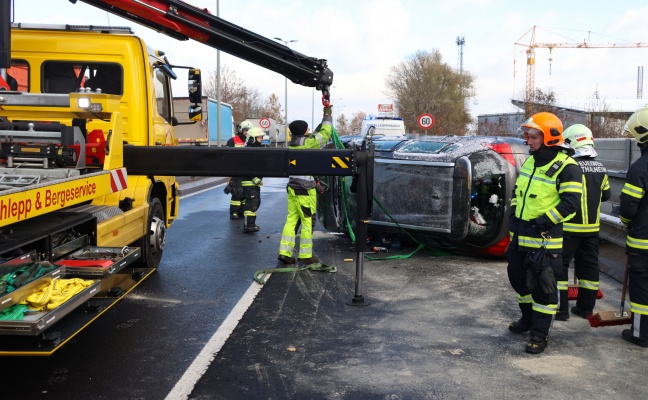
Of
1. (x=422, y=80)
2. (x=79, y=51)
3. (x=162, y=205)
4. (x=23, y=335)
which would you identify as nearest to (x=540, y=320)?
(x=23, y=335)

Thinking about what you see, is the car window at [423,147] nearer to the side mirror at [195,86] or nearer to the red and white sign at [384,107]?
the side mirror at [195,86]

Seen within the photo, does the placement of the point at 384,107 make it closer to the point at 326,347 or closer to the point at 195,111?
the point at 195,111

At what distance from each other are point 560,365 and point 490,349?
0.55m

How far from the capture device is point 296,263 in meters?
7.89

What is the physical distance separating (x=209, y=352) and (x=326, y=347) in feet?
3.05

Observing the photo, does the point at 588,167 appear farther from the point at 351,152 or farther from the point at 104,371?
the point at 104,371

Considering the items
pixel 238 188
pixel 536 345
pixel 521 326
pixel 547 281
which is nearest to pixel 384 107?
pixel 238 188

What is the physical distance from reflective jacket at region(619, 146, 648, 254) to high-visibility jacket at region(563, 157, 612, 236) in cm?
49

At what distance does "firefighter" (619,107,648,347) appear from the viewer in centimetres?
486

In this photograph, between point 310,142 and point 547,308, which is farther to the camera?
point 310,142

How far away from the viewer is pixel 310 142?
293 inches

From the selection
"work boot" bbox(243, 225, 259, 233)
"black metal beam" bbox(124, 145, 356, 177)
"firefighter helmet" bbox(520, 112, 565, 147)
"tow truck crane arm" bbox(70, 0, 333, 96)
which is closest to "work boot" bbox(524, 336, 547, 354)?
"firefighter helmet" bbox(520, 112, 565, 147)

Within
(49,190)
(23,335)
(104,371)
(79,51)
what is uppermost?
(79,51)

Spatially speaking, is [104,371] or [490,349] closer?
[104,371]
